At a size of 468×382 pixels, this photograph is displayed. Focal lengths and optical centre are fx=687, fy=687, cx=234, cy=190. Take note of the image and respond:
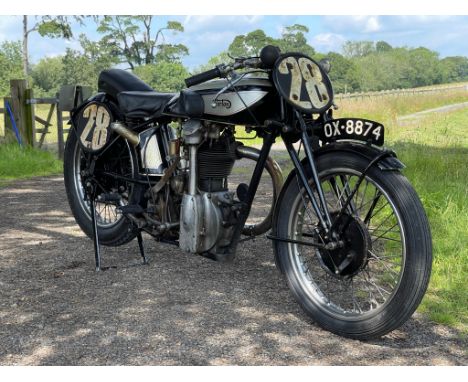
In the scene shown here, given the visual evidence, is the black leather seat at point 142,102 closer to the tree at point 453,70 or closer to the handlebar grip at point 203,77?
the handlebar grip at point 203,77

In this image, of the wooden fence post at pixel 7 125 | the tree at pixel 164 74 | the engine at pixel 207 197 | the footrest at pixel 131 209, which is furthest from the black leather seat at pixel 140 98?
the tree at pixel 164 74

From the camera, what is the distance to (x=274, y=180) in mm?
4723

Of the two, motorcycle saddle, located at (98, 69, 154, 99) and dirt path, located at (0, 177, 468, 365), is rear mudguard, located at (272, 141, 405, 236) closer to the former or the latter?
dirt path, located at (0, 177, 468, 365)

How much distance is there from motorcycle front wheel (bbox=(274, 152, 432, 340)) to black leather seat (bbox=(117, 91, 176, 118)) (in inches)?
48.9

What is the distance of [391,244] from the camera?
532 centimetres

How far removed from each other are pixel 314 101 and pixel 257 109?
1.36 ft

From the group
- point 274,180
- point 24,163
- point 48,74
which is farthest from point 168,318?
point 48,74

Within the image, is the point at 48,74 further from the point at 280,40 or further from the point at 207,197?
the point at 207,197

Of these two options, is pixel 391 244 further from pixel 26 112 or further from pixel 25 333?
pixel 26 112

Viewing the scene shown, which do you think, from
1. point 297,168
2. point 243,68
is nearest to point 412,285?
point 297,168

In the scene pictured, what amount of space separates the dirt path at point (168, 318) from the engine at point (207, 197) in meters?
0.34

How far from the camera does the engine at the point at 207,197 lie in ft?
14.5

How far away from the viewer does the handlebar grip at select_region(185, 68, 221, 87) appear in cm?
403

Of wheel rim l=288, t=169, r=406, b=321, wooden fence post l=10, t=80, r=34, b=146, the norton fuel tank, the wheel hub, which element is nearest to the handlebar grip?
the norton fuel tank
